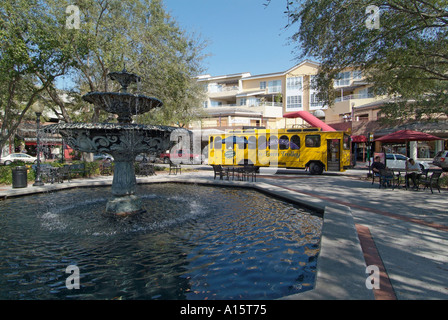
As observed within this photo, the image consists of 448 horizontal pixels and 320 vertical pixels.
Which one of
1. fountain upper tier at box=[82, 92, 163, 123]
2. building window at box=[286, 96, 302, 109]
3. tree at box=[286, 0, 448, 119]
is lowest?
fountain upper tier at box=[82, 92, 163, 123]

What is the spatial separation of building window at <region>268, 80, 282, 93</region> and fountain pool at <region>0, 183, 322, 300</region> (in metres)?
42.7

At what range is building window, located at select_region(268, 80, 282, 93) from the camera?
47.3 m

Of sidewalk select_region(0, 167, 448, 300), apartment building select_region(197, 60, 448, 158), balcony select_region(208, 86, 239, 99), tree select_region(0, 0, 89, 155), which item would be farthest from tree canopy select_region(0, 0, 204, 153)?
balcony select_region(208, 86, 239, 99)

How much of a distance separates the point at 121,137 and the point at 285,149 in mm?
14735

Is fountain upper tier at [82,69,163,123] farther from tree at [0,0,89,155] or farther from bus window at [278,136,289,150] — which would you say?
bus window at [278,136,289,150]

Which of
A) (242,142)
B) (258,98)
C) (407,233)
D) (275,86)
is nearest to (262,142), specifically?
(242,142)

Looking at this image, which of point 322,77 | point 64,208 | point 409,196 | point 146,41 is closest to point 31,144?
point 146,41

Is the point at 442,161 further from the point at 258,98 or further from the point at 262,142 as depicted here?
the point at 258,98

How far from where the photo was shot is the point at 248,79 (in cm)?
4988

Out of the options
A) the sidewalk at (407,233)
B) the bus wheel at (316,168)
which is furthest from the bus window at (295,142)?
the sidewalk at (407,233)

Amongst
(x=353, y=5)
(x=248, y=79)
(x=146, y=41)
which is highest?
(x=248, y=79)

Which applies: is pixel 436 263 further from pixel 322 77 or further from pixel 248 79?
pixel 248 79

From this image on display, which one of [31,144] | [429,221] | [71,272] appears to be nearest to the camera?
[71,272]
